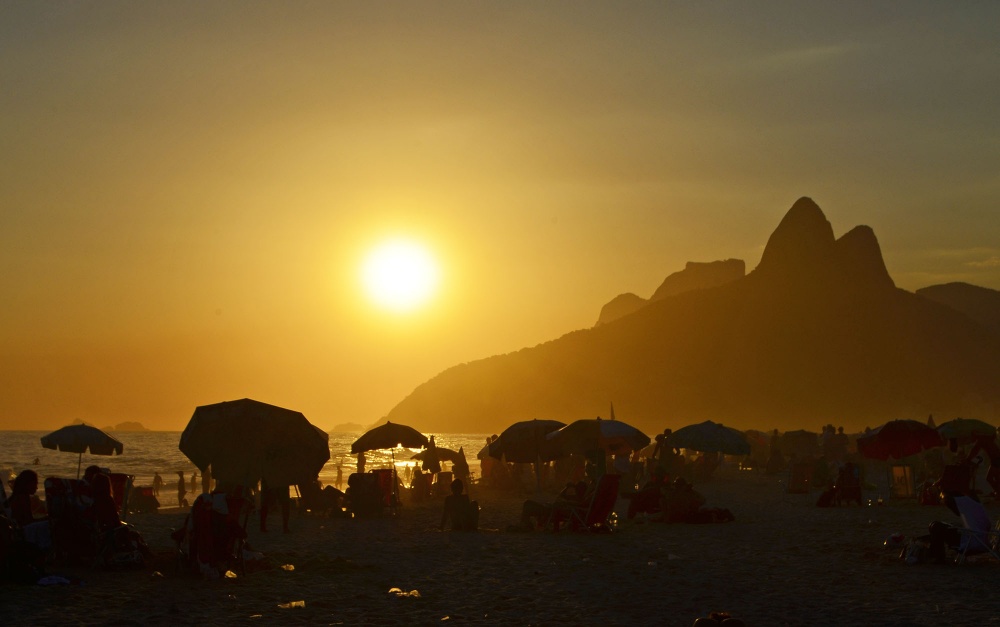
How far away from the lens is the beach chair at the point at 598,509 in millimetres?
16031

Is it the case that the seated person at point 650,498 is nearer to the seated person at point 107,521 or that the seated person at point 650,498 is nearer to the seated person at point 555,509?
the seated person at point 555,509

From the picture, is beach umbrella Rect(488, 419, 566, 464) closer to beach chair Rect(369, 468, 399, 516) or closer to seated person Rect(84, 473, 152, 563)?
beach chair Rect(369, 468, 399, 516)

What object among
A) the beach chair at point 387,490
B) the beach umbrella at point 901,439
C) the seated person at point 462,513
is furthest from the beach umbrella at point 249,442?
the beach umbrella at point 901,439

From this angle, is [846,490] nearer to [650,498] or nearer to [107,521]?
[650,498]

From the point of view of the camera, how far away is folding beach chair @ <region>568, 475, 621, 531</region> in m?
16.0

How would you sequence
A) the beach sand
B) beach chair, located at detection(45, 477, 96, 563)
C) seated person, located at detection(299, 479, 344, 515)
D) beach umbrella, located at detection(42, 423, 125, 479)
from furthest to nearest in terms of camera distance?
seated person, located at detection(299, 479, 344, 515) → beach umbrella, located at detection(42, 423, 125, 479) → beach chair, located at detection(45, 477, 96, 563) → the beach sand

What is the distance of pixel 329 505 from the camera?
20.9 m

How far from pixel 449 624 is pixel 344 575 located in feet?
11.1

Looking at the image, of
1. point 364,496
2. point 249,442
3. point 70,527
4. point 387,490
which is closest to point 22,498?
point 70,527

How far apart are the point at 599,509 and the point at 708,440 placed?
936 centimetres

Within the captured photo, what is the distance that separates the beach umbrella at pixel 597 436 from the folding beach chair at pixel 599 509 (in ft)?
16.0

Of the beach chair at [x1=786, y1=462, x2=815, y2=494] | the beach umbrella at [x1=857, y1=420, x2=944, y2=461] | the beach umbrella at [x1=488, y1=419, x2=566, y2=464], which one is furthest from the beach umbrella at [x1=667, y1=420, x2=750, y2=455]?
the beach umbrella at [x1=857, y1=420, x2=944, y2=461]

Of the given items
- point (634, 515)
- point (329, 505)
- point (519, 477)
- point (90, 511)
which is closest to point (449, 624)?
point (90, 511)

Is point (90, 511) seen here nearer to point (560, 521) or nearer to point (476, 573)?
point (476, 573)
